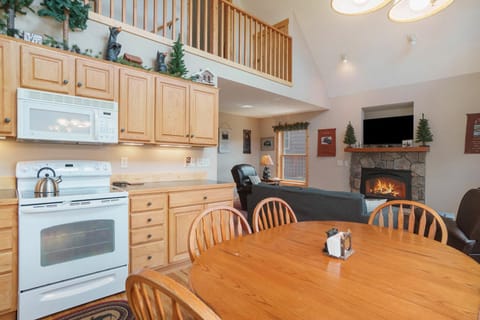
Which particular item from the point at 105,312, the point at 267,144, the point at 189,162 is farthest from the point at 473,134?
the point at 105,312

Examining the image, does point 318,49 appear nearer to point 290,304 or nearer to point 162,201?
point 162,201

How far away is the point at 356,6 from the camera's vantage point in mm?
1955

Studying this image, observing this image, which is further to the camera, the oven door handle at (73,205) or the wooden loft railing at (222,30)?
the wooden loft railing at (222,30)

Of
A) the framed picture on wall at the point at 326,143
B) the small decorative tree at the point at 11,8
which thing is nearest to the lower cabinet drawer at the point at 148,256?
the small decorative tree at the point at 11,8

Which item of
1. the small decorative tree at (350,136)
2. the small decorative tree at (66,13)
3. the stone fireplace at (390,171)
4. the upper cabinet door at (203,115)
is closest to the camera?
the small decorative tree at (66,13)

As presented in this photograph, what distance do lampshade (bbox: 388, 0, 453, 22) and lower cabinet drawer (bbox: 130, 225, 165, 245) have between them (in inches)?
111

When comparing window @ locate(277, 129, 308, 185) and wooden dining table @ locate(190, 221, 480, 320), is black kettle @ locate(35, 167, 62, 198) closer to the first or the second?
wooden dining table @ locate(190, 221, 480, 320)

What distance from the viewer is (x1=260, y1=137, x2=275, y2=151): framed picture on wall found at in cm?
802

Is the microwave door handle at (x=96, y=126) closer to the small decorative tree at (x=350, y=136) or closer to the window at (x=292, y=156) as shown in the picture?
the small decorative tree at (x=350, y=136)

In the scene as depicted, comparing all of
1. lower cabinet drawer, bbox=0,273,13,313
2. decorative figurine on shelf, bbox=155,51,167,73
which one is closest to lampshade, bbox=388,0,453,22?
decorative figurine on shelf, bbox=155,51,167,73

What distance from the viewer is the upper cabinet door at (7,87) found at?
203 centimetres

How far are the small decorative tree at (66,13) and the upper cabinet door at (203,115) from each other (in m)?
1.23

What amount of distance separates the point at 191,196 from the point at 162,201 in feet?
1.11

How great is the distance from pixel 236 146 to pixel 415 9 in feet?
19.4
